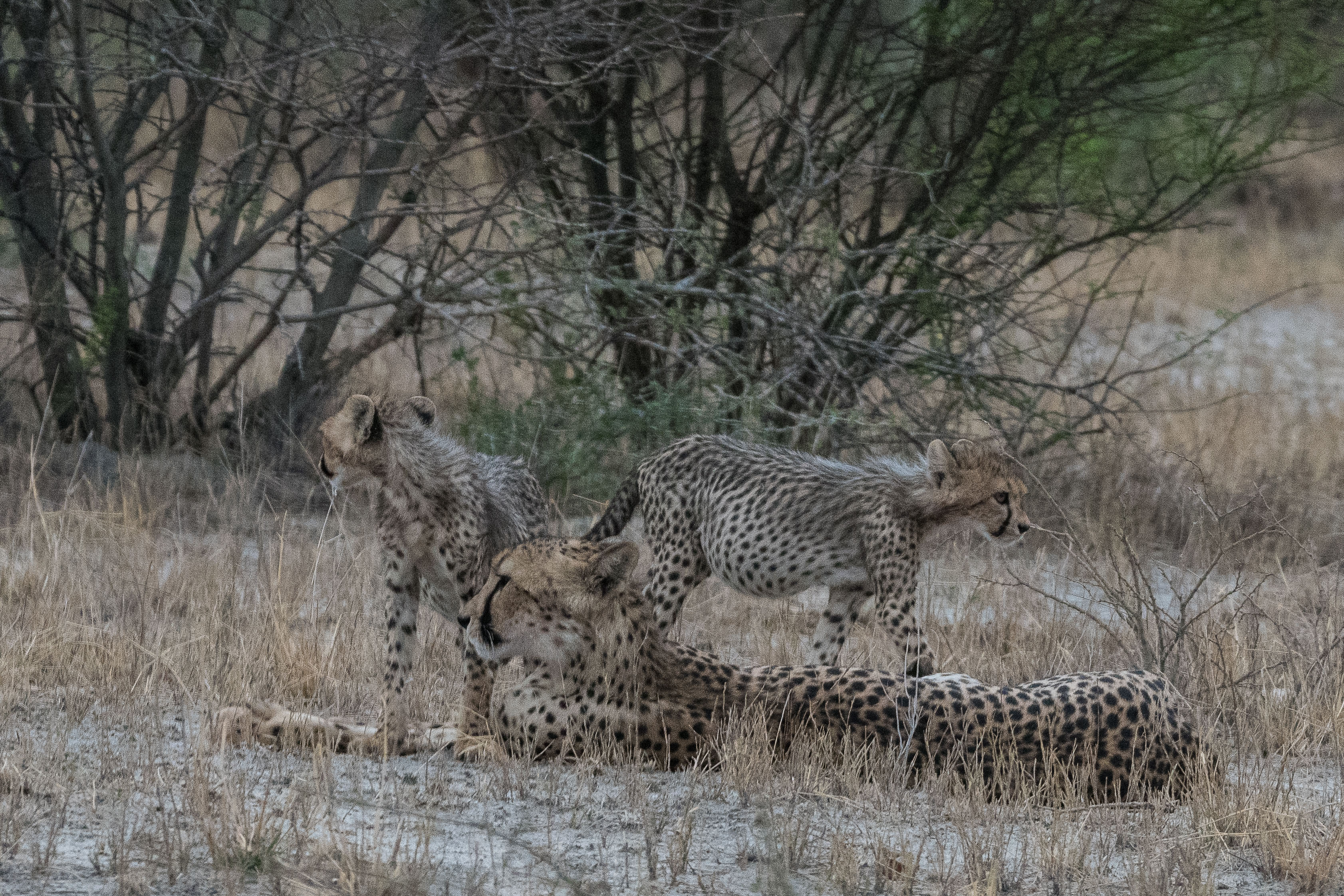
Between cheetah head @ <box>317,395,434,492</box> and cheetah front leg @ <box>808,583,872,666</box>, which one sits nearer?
cheetah head @ <box>317,395,434,492</box>

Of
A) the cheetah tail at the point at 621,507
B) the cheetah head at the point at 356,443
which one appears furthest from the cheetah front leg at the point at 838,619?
the cheetah head at the point at 356,443

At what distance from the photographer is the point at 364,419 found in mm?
4164

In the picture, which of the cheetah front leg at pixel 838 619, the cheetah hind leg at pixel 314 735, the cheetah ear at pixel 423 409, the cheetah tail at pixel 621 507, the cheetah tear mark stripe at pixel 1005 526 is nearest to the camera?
the cheetah hind leg at pixel 314 735

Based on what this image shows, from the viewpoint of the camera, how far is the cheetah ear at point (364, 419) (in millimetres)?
4148

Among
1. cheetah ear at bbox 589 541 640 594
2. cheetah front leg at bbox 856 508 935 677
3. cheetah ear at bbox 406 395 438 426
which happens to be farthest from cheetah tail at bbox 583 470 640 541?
cheetah ear at bbox 589 541 640 594

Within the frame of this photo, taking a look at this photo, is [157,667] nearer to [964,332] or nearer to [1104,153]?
[964,332]

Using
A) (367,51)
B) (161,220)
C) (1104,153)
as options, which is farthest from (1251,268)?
(367,51)

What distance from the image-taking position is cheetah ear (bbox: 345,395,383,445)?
415 centimetres

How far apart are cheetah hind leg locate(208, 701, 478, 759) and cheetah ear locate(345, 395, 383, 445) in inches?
28.7

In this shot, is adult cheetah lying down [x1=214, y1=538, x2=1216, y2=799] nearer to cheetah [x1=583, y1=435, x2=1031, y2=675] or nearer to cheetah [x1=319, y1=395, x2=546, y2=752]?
cheetah [x1=319, y1=395, x2=546, y2=752]

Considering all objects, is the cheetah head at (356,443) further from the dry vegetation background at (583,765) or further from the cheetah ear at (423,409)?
the dry vegetation background at (583,765)

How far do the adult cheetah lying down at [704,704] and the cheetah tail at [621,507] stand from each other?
1.41m

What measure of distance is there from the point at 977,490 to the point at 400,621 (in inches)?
70.7

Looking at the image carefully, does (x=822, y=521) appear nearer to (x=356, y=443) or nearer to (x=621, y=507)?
(x=621, y=507)
